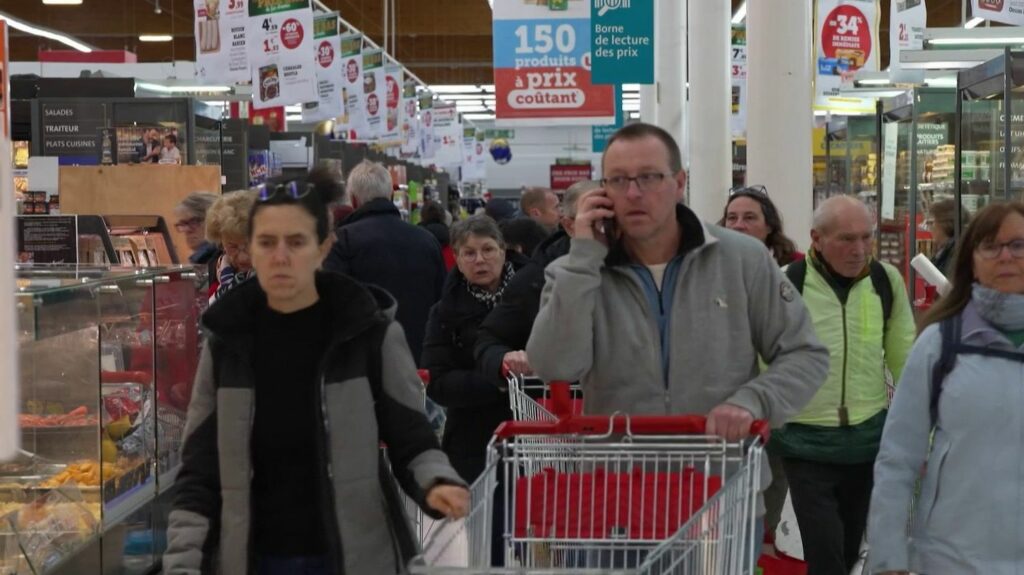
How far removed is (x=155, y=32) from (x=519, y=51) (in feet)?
63.8

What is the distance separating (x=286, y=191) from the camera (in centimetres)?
313

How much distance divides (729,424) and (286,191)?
108 centimetres

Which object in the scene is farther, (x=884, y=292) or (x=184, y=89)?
(x=184, y=89)

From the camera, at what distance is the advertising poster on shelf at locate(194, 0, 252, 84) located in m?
16.7

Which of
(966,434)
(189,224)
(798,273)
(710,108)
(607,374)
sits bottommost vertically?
(966,434)

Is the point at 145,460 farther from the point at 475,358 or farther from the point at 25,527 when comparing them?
the point at 475,358

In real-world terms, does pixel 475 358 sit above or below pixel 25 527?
above

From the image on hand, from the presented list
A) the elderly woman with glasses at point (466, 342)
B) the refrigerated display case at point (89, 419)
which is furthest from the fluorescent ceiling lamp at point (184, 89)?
the elderly woman with glasses at point (466, 342)

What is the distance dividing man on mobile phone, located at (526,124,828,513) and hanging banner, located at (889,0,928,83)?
34.3 feet

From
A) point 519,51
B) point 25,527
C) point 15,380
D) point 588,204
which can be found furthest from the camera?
point 519,51

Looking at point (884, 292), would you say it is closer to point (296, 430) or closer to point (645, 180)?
point (645, 180)

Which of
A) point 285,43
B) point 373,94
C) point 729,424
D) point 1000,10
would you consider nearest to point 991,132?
point 1000,10

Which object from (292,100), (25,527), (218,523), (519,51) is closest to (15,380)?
(218,523)

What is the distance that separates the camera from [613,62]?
12.8m
